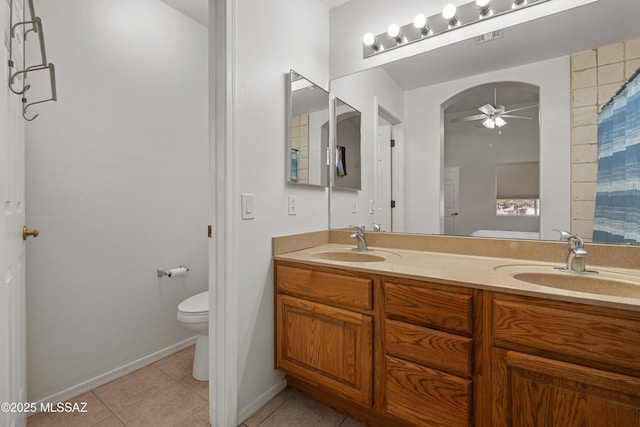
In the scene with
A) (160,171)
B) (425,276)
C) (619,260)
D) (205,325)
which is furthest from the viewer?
(160,171)

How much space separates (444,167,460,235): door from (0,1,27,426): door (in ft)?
6.21

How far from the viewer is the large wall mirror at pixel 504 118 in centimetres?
133

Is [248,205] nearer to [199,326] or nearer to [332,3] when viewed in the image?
[199,326]

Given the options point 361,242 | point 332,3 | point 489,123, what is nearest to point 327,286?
point 361,242

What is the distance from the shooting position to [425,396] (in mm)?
1159

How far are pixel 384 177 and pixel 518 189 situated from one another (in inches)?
29.6

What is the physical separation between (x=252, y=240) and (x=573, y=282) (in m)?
1.42

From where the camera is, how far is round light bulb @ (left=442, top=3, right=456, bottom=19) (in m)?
1.60

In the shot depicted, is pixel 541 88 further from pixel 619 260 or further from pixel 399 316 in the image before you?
pixel 399 316

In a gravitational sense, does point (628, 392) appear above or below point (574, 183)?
below

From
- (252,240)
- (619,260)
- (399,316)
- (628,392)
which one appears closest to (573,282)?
(619,260)

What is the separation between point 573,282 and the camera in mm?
1188

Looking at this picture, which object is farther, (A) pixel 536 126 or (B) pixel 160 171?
(B) pixel 160 171

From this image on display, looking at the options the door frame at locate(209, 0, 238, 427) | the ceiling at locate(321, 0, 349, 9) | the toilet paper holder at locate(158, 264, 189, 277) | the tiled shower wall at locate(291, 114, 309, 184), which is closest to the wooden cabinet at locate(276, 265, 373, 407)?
the door frame at locate(209, 0, 238, 427)
